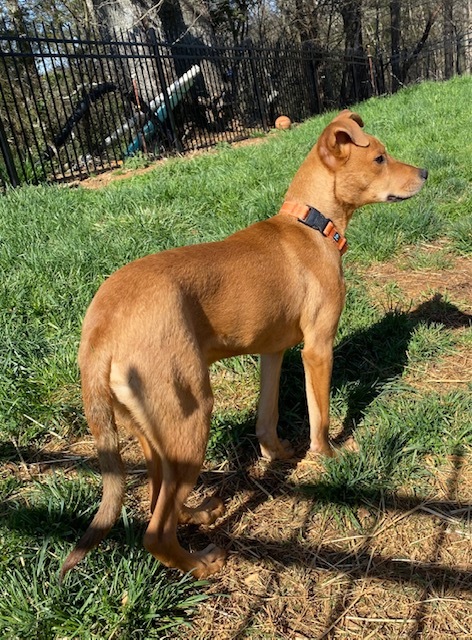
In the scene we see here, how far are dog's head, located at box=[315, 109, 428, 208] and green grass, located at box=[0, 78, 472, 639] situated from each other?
3.62 ft

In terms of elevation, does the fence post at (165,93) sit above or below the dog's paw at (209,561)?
above

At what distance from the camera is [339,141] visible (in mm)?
2971

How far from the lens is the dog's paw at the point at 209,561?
86.6 inches

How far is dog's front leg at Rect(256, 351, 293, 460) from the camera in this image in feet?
9.50

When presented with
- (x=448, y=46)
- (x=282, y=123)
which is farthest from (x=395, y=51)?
(x=282, y=123)

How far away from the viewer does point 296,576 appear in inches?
87.4

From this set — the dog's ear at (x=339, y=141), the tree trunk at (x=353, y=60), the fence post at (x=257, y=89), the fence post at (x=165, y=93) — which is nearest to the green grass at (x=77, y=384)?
the dog's ear at (x=339, y=141)

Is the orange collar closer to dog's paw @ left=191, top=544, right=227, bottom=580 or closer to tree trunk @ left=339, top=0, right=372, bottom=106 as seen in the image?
dog's paw @ left=191, top=544, right=227, bottom=580

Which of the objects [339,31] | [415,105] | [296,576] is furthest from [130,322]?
[339,31]

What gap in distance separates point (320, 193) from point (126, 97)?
10253 millimetres

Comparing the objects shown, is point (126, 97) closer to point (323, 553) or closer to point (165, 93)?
point (165, 93)

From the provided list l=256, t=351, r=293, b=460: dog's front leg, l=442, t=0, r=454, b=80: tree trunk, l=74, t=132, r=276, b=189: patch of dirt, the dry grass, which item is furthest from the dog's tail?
l=442, t=0, r=454, b=80: tree trunk

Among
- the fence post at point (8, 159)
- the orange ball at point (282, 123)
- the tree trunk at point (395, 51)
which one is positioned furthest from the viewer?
the tree trunk at point (395, 51)

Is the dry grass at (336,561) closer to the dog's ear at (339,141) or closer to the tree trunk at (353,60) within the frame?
the dog's ear at (339,141)
